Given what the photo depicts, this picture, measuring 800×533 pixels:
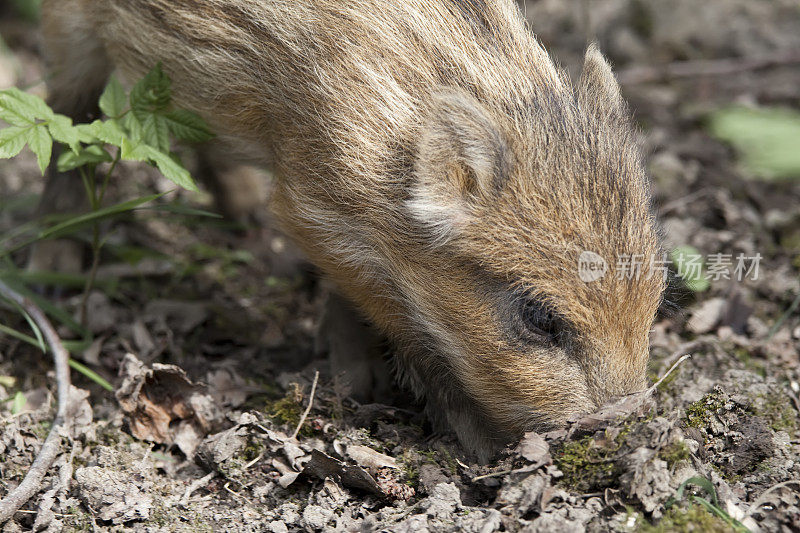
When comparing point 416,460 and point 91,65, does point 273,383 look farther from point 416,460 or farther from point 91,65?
point 91,65

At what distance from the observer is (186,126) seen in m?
3.91

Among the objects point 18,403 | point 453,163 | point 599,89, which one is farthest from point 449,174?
point 18,403

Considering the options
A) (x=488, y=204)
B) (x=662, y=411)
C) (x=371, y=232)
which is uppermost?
(x=488, y=204)

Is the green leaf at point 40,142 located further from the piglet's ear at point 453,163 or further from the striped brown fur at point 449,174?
the piglet's ear at point 453,163

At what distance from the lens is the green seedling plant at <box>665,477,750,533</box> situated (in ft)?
9.43

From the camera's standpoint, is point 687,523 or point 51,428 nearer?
point 687,523

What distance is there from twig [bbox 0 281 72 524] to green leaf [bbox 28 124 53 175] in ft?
3.26

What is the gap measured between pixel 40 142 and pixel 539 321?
2235 mm

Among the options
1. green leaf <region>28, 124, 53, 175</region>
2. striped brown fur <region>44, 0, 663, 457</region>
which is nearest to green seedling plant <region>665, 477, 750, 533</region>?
striped brown fur <region>44, 0, 663, 457</region>

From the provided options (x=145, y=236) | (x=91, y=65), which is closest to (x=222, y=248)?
(x=145, y=236)

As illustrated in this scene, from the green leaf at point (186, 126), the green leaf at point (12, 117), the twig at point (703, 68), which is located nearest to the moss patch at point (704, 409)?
the green leaf at point (186, 126)

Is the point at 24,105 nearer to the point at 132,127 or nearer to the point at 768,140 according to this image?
the point at 132,127

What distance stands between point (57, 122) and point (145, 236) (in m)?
2.18

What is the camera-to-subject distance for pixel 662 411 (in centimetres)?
352
